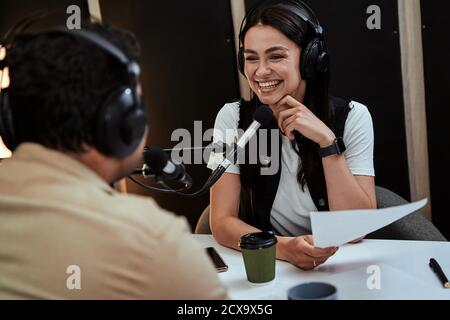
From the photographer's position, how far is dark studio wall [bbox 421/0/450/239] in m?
2.39

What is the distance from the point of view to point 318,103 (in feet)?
5.51

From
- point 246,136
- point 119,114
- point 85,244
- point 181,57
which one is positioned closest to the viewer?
point 85,244

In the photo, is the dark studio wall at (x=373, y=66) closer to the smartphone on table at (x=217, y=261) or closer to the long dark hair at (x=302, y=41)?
the long dark hair at (x=302, y=41)

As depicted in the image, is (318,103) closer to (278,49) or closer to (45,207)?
(278,49)

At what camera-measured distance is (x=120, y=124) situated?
2.34 feet

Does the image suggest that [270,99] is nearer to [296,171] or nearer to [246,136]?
[296,171]

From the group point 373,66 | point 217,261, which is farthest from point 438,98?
point 217,261

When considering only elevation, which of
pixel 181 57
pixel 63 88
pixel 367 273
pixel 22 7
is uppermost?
pixel 22 7

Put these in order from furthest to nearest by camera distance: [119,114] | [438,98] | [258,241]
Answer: [438,98] → [258,241] → [119,114]

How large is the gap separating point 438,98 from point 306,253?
5.40ft

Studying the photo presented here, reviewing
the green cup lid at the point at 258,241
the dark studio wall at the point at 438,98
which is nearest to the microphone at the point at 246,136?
the green cup lid at the point at 258,241

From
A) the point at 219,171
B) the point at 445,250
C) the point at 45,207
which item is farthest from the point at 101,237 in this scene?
the point at 445,250

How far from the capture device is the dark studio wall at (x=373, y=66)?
2422 millimetres

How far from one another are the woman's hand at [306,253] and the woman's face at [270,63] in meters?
0.58
